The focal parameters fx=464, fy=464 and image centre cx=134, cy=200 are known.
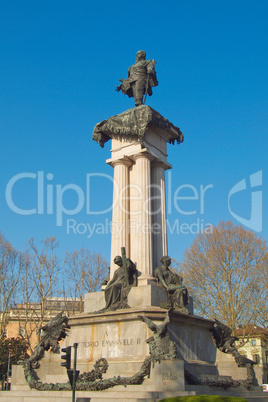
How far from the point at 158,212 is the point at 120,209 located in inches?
61.1

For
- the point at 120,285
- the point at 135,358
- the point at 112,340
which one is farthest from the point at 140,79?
the point at 135,358

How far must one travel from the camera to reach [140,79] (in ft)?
67.1

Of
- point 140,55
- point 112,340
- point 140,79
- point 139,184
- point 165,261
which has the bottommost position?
point 112,340

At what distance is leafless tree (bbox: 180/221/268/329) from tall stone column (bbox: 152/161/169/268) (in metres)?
17.0

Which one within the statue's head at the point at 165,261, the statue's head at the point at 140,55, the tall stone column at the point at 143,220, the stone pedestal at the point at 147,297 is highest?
the statue's head at the point at 140,55

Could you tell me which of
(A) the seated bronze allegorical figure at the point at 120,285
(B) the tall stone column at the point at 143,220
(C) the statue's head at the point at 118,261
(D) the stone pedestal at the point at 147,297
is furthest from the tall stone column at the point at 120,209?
(D) the stone pedestal at the point at 147,297

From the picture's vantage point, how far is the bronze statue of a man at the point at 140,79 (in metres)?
20.4

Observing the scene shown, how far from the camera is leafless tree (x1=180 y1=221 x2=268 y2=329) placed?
34.4 m

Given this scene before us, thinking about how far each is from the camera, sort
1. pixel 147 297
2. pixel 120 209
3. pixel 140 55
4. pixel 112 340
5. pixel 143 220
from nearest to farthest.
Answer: pixel 112 340, pixel 147 297, pixel 143 220, pixel 120 209, pixel 140 55

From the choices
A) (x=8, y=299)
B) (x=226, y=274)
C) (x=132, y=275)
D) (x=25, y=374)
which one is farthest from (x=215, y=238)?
(x=25, y=374)

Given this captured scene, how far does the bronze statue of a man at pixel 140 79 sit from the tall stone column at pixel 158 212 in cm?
318

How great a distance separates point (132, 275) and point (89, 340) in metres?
2.64

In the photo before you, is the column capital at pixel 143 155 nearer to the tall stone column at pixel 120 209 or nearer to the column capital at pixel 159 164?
the tall stone column at pixel 120 209

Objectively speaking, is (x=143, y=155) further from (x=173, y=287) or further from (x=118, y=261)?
(x=173, y=287)
